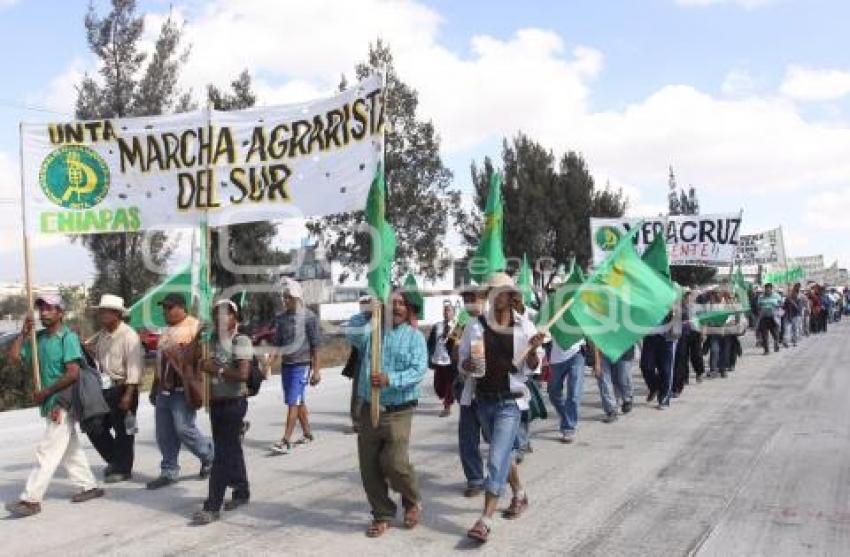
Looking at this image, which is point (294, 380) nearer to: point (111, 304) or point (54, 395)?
point (111, 304)

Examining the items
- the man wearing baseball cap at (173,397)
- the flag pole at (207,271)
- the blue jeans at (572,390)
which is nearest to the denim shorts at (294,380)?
the flag pole at (207,271)

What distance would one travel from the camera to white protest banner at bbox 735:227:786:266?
84.5 feet

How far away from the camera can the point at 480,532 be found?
534cm

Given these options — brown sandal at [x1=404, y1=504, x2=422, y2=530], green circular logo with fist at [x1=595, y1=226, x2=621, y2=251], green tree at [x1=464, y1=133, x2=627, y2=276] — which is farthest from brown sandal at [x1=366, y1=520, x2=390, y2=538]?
green tree at [x1=464, y1=133, x2=627, y2=276]

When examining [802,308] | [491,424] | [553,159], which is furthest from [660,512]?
[553,159]

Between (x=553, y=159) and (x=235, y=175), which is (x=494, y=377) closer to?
(x=235, y=175)

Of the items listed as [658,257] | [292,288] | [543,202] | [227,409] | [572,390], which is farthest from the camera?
[543,202]

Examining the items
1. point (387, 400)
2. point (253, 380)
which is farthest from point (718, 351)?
point (253, 380)

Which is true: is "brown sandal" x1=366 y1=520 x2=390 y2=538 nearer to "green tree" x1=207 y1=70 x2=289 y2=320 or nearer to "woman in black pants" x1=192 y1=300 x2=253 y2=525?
"woman in black pants" x1=192 y1=300 x2=253 y2=525

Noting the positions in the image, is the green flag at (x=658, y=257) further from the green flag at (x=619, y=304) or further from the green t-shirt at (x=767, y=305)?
the green t-shirt at (x=767, y=305)

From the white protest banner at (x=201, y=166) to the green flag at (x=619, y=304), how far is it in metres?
2.19

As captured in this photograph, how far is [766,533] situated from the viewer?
218 inches

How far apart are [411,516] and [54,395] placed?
3.00 m

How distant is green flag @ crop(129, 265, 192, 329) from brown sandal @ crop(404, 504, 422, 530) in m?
3.04
